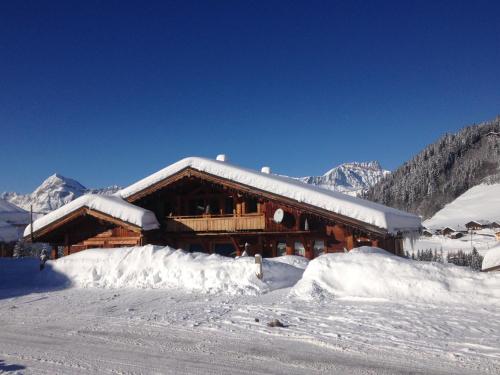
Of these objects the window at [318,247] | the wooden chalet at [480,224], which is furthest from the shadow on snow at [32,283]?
the wooden chalet at [480,224]

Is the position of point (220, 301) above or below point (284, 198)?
below

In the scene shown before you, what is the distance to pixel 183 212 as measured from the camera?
21.0 metres

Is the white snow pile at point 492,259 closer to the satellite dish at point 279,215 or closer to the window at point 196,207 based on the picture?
the satellite dish at point 279,215

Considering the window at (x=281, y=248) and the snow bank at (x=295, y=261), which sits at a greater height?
the window at (x=281, y=248)

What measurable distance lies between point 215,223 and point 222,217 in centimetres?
43

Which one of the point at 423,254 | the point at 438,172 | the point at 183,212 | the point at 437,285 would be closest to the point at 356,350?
the point at 437,285

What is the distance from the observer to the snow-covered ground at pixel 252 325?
5.54 m

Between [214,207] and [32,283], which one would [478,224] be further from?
[32,283]

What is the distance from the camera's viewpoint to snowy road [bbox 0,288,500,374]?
5.43 m

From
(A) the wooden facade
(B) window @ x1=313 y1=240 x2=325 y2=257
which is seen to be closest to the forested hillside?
(A) the wooden facade

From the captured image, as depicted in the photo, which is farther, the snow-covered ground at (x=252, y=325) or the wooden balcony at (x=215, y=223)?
the wooden balcony at (x=215, y=223)

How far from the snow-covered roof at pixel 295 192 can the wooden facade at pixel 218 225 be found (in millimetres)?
249

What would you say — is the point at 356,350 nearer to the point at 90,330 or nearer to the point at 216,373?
the point at 216,373

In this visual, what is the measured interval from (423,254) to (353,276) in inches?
2954
